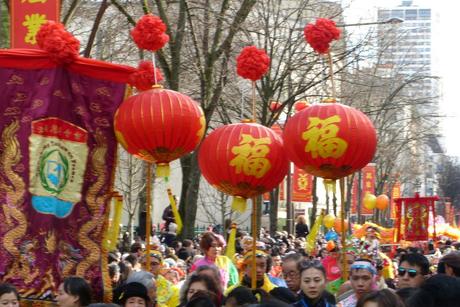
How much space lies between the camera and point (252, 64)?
1024 centimetres

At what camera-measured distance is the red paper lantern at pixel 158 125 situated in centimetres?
900

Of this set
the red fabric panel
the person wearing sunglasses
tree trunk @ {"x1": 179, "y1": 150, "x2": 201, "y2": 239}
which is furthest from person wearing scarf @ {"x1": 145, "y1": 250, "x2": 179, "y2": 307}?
tree trunk @ {"x1": 179, "y1": 150, "x2": 201, "y2": 239}

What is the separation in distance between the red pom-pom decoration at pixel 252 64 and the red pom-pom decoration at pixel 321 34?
0.49 meters

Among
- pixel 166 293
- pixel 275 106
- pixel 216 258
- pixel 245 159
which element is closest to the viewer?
pixel 245 159

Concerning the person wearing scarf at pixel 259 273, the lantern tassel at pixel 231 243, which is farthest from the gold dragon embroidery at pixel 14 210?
the lantern tassel at pixel 231 243

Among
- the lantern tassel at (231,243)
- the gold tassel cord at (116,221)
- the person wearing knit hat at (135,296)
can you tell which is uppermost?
the gold tassel cord at (116,221)

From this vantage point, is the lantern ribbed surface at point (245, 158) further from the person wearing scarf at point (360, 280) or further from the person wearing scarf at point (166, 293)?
the person wearing scarf at point (360, 280)

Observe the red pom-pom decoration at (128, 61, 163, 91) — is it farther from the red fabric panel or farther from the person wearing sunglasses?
the person wearing sunglasses

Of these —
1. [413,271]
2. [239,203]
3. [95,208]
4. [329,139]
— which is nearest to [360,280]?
[413,271]

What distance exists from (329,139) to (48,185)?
2604mm

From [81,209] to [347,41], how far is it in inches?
776

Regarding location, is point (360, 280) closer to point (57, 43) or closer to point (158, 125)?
point (158, 125)

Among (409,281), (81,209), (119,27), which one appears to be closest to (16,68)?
(81,209)

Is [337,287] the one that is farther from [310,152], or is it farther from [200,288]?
[200,288]
